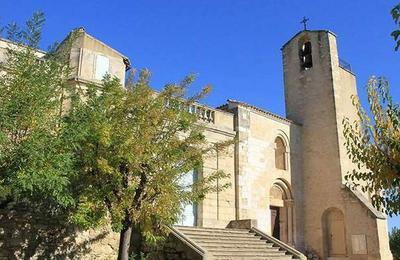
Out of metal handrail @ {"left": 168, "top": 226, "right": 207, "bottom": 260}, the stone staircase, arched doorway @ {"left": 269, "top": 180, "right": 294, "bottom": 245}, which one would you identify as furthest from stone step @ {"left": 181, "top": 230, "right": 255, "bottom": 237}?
arched doorway @ {"left": 269, "top": 180, "right": 294, "bottom": 245}

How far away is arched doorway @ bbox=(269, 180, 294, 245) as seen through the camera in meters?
18.9

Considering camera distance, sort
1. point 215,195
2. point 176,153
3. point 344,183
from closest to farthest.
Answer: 1. point 176,153
2. point 215,195
3. point 344,183

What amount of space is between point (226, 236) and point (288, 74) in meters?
11.5

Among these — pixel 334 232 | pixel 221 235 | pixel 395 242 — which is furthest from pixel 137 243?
pixel 395 242

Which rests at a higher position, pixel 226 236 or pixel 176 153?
pixel 176 153

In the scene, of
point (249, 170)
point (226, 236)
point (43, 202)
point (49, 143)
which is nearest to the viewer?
point (49, 143)

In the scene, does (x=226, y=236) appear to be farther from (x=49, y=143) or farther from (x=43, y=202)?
(x=49, y=143)

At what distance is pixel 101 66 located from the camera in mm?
14086

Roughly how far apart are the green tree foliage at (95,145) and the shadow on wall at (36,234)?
513mm

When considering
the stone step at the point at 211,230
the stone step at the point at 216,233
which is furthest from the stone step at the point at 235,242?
the stone step at the point at 211,230

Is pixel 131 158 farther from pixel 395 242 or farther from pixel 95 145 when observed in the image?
pixel 395 242

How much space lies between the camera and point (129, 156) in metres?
8.66

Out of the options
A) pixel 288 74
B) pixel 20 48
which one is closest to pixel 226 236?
pixel 20 48

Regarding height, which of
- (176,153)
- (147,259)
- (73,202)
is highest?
(176,153)
